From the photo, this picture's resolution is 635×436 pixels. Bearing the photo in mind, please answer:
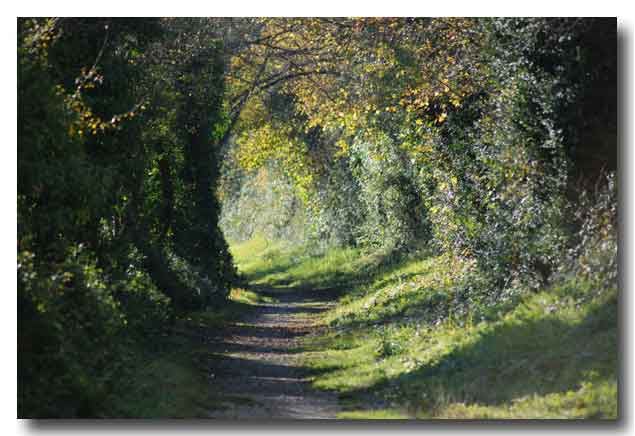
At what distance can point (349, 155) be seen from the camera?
1149 inches

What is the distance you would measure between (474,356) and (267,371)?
320 centimetres

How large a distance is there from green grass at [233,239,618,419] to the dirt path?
0.32 m

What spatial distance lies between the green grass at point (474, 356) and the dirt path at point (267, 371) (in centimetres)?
32

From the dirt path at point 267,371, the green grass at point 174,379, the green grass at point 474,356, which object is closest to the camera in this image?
the green grass at point 474,356

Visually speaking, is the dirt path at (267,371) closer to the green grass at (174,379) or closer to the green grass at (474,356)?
the green grass at (174,379)

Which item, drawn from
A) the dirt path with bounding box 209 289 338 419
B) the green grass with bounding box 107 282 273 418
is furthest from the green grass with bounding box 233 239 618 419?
the green grass with bounding box 107 282 273 418

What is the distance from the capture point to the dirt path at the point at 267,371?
40.0 ft

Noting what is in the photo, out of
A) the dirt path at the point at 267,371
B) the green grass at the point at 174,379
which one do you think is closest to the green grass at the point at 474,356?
the dirt path at the point at 267,371

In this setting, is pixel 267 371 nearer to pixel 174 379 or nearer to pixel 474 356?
pixel 174 379

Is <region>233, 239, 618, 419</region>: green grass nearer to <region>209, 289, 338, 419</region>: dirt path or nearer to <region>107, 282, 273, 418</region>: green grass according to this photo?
<region>209, 289, 338, 419</region>: dirt path

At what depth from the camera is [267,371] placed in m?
15.3

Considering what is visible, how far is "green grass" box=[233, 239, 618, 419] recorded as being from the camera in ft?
38.0
